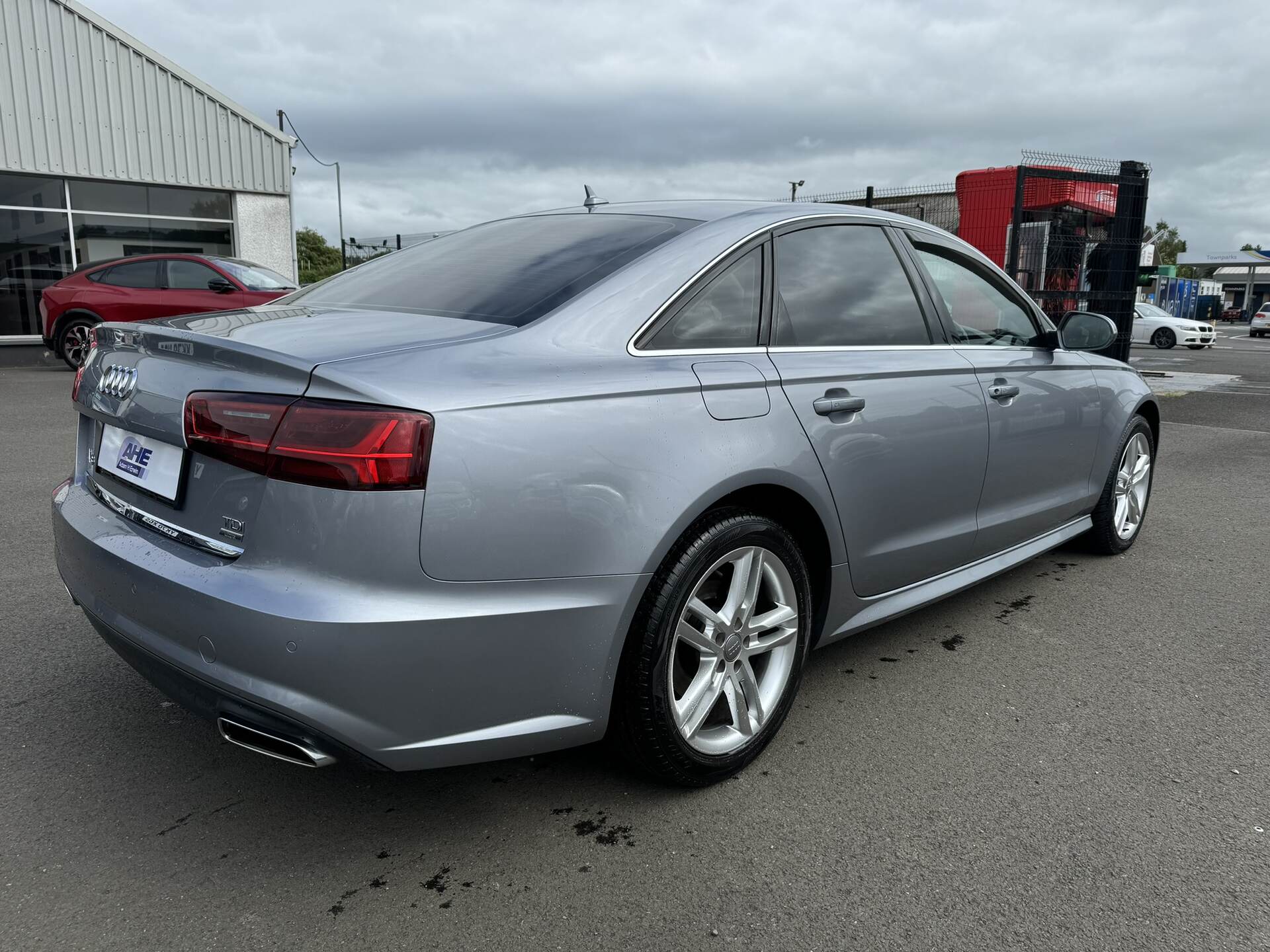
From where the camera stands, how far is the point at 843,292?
10.1 feet

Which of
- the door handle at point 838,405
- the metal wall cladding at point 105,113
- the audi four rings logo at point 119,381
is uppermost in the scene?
the metal wall cladding at point 105,113

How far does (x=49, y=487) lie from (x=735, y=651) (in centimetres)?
510

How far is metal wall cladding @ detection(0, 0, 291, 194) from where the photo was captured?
15656mm

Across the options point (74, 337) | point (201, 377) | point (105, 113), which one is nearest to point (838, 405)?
point (201, 377)

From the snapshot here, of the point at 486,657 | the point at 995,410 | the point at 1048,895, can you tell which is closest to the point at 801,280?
the point at 995,410

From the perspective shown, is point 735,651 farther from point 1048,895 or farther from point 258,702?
point 258,702

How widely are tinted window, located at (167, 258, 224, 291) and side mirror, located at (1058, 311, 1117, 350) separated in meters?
11.2

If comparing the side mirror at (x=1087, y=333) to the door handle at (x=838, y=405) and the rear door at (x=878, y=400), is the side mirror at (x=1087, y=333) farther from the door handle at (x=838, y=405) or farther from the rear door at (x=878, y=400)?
the door handle at (x=838, y=405)

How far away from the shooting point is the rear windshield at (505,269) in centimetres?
249

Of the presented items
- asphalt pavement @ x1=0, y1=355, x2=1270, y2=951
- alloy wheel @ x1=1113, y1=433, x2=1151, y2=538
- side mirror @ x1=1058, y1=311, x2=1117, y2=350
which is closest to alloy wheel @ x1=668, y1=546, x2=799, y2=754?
asphalt pavement @ x1=0, y1=355, x2=1270, y2=951

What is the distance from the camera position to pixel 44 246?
16.9 m

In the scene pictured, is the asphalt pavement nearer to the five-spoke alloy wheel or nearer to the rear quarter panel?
the rear quarter panel

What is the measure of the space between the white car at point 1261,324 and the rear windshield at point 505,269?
158ft

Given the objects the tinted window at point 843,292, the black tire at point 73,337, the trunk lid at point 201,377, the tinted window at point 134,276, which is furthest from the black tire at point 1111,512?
the black tire at point 73,337
